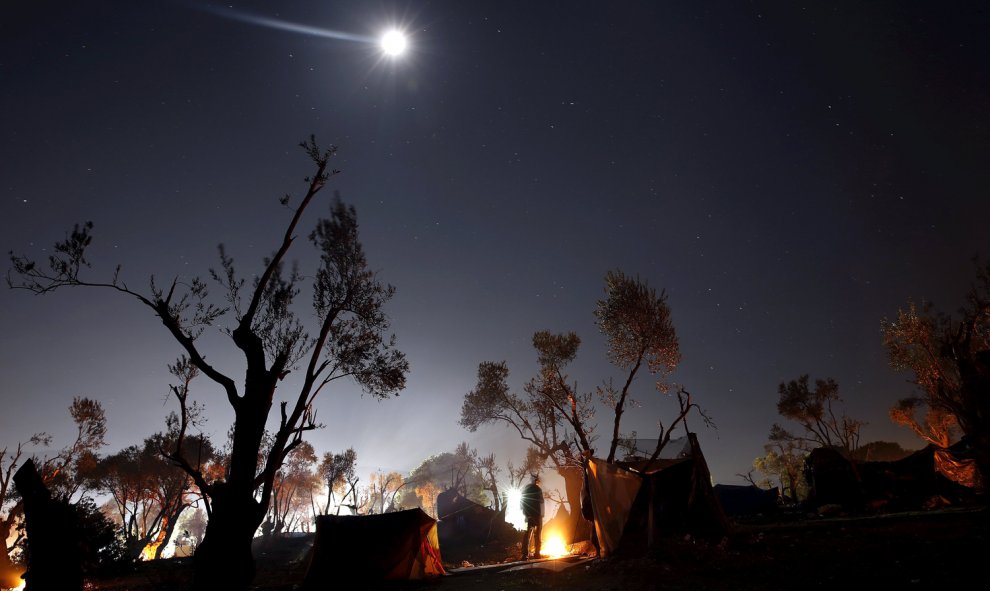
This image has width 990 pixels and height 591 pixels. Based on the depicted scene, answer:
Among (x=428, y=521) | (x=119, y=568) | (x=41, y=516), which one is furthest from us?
(x=119, y=568)

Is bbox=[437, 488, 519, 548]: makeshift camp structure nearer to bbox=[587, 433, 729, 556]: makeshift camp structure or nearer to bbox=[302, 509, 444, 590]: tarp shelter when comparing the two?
bbox=[302, 509, 444, 590]: tarp shelter

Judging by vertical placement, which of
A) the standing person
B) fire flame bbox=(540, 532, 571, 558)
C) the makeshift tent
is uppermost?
the standing person

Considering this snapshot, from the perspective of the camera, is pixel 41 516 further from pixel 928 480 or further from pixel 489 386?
pixel 928 480

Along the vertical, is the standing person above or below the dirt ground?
above

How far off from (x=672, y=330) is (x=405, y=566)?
1913cm

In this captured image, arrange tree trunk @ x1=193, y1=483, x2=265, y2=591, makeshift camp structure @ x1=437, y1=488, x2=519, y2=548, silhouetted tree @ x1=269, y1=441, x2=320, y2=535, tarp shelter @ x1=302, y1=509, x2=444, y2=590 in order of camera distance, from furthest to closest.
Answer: silhouetted tree @ x1=269, y1=441, x2=320, y2=535 < makeshift camp structure @ x1=437, y1=488, x2=519, y2=548 < tarp shelter @ x1=302, y1=509, x2=444, y2=590 < tree trunk @ x1=193, y1=483, x2=265, y2=591

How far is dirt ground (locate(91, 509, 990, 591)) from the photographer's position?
8.87m

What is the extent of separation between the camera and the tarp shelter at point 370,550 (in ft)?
58.0

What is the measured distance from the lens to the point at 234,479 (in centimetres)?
1079

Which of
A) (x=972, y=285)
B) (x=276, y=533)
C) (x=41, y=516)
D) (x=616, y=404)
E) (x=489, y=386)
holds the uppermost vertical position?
(x=972, y=285)

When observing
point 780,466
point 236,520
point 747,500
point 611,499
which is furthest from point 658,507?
point 780,466

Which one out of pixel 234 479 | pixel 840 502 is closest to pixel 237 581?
pixel 234 479

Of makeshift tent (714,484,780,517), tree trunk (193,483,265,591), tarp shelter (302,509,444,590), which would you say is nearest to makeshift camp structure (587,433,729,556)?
tarp shelter (302,509,444,590)

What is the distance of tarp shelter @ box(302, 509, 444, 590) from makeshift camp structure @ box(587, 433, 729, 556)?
8205mm
